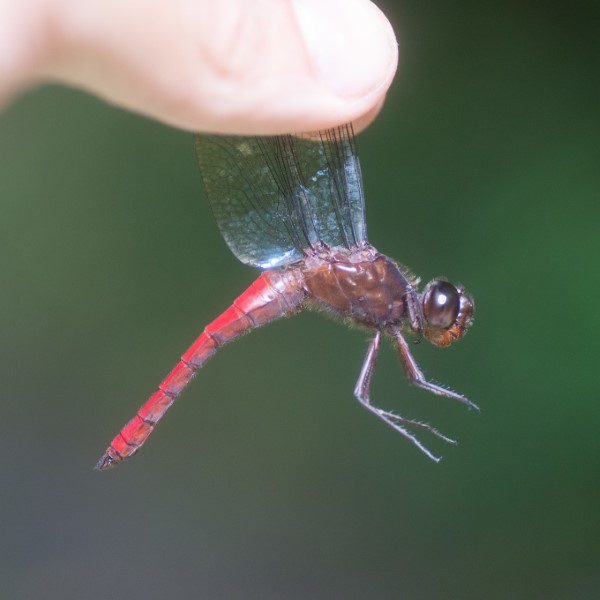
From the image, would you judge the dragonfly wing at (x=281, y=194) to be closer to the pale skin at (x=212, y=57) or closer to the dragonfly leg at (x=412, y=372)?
the dragonfly leg at (x=412, y=372)

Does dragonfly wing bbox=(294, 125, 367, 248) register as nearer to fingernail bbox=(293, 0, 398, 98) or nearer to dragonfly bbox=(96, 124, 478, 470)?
dragonfly bbox=(96, 124, 478, 470)

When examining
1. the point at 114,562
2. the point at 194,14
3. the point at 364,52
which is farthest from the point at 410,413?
the point at 194,14

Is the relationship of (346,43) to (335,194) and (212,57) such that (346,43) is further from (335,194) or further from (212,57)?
(335,194)

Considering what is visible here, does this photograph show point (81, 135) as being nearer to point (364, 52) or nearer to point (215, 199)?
point (215, 199)

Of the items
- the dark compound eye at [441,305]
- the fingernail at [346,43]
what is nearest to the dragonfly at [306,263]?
the dark compound eye at [441,305]

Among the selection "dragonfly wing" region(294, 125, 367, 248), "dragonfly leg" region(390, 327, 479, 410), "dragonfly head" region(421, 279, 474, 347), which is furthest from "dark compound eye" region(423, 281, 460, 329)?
"dragonfly wing" region(294, 125, 367, 248)

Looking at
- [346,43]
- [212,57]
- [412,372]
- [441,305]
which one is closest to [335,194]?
[441,305]
